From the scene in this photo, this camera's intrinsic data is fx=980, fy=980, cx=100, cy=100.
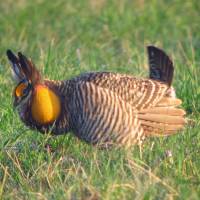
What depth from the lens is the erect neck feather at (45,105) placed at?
7035 millimetres

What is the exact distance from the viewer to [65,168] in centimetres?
650

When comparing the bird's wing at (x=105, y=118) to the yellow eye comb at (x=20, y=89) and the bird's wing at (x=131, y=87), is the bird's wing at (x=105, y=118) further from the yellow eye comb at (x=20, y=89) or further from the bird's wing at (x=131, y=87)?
the yellow eye comb at (x=20, y=89)

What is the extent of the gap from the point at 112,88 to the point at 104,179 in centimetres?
108

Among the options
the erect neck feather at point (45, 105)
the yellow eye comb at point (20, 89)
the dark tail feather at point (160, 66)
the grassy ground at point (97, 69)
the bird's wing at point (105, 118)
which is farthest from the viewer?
the dark tail feather at point (160, 66)

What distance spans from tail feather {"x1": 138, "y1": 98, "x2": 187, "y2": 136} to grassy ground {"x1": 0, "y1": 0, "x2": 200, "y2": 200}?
0.08 meters


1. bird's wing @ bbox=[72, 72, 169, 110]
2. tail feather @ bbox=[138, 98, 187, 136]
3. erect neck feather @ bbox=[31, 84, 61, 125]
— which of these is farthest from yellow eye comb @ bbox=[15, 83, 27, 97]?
tail feather @ bbox=[138, 98, 187, 136]

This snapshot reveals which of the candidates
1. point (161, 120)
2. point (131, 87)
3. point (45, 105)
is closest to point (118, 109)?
point (131, 87)

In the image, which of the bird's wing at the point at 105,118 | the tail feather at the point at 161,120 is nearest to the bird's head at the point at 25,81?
the bird's wing at the point at 105,118

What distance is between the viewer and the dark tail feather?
7320 mm

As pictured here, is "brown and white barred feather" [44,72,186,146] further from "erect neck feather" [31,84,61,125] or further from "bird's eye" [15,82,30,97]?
"bird's eye" [15,82,30,97]

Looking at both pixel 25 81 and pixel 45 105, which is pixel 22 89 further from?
pixel 45 105

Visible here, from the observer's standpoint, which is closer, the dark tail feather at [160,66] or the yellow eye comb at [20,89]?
the yellow eye comb at [20,89]

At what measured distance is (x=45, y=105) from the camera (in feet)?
23.1

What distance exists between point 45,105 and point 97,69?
1.85 m
